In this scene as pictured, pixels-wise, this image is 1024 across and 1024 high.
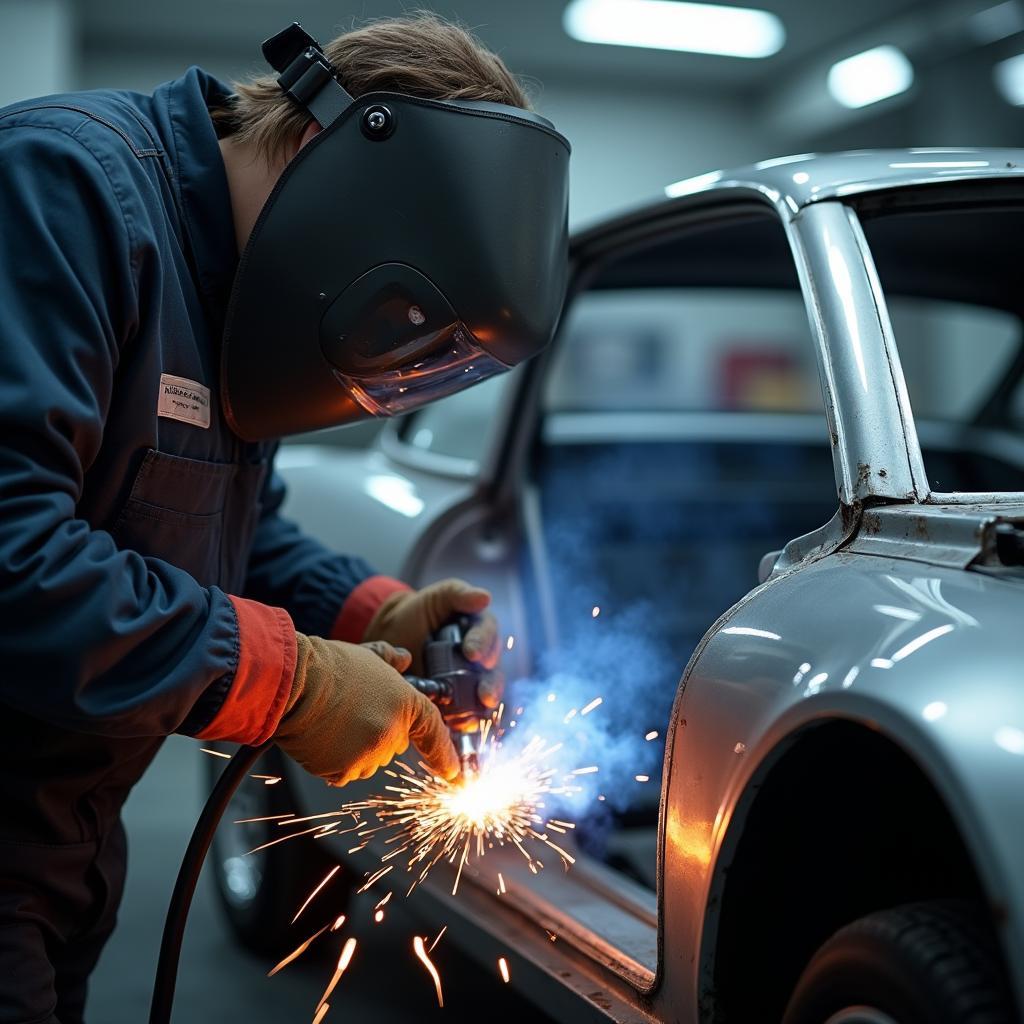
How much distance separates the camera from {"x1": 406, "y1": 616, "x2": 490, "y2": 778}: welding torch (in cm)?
203

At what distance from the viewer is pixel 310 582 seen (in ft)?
7.88

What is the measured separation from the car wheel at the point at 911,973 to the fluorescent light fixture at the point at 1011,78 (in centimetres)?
962

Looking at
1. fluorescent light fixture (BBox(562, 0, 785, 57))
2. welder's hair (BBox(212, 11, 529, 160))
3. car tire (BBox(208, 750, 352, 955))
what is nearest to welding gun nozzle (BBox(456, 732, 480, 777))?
welder's hair (BBox(212, 11, 529, 160))

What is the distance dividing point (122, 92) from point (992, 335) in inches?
411

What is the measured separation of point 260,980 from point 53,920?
1.73 meters

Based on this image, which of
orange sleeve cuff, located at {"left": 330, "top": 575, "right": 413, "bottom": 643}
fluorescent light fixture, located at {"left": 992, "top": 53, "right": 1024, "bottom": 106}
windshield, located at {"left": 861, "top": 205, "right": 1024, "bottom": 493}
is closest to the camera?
orange sleeve cuff, located at {"left": 330, "top": 575, "right": 413, "bottom": 643}

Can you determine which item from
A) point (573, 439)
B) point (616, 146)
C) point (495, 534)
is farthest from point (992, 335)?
point (495, 534)

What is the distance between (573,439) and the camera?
395 cm

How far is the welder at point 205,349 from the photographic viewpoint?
149 centimetres

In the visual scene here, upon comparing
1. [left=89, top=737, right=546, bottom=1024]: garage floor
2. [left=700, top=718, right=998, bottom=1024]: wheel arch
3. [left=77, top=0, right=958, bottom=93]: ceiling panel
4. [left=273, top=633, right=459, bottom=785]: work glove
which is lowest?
[left=89, top=737, right=546, bottom=1024]: garage floor

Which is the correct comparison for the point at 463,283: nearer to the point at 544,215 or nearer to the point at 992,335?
the point at 544,215

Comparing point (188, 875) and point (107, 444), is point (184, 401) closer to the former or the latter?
point (107, 444)

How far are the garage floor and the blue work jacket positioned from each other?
1519 millimetres

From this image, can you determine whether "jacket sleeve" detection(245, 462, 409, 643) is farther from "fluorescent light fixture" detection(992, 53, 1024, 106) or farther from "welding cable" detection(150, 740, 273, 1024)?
"fluorescent light fixture" detection(992, 53, 1024, 106)
